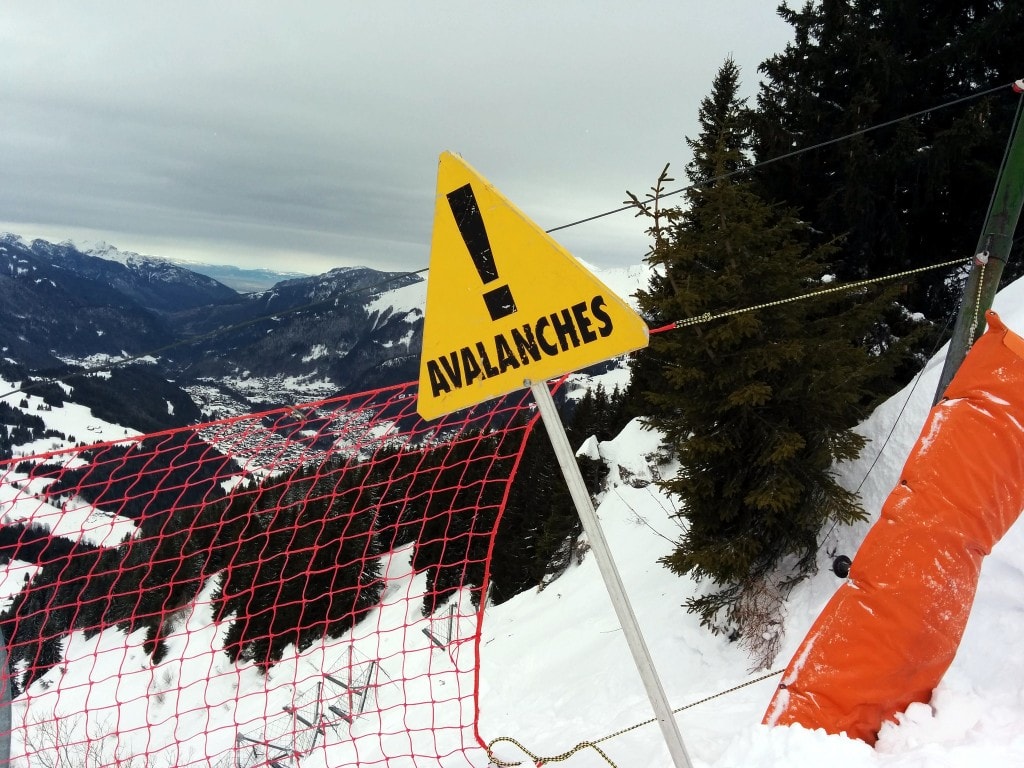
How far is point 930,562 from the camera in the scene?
2.77m

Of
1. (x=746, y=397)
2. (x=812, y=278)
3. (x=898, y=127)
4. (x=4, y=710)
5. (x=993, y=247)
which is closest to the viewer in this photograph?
(x=993, y=247)

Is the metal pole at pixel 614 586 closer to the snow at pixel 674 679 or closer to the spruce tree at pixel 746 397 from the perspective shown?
the snow at pixel 674 679

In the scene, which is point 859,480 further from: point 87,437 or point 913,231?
point 87,437

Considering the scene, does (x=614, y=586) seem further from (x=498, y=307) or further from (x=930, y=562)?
(x=930, y=562)

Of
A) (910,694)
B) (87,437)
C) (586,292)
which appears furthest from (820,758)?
(87,437)

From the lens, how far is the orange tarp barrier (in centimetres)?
276

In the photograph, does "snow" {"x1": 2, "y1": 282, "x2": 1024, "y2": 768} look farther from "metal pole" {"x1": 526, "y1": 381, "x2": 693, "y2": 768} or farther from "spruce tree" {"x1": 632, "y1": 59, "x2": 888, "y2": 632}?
"metal pole" {"x1": 526, "y1": 381, "x2": 693, "y2": 768}

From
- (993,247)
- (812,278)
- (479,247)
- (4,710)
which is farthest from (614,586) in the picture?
(812,278)

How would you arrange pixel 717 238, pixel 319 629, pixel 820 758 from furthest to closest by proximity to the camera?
pixel 319 629
pixel 717 238
pixel 820 758

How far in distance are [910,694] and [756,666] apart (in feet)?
9.83

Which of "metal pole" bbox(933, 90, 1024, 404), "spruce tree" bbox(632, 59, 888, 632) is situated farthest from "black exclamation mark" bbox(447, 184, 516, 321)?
"spruce tree" bbox(632, 59, 888, 632)

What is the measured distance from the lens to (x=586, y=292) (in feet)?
7.85

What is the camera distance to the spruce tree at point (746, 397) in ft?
18.6

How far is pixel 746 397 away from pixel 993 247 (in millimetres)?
2244
